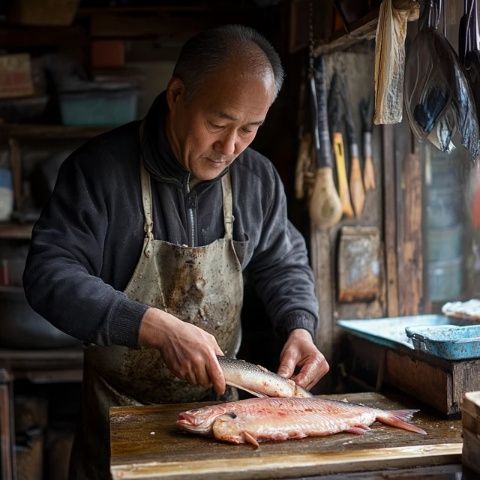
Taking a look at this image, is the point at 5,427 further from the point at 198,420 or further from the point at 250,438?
the point at 250,438

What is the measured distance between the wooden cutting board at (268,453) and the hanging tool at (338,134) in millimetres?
1869

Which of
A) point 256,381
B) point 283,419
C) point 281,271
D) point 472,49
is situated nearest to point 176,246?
point 281,271

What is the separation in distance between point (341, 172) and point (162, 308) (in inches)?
61.4

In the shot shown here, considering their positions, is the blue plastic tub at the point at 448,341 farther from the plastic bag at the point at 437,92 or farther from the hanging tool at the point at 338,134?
the hanging tool at the point at 338,134

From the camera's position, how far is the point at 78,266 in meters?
3.07

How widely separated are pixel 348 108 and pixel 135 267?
1.85 meters

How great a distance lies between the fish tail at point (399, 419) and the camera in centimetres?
277

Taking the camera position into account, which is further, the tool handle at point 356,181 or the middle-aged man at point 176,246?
the tool handle at point 356,181

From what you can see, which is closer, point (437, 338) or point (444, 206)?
point (437, 338)

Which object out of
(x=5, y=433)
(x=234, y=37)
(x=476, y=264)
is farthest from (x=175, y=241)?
(x=5, y=433)

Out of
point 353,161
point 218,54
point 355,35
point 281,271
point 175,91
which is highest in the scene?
point 355,35

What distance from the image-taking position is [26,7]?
Answer: 5.46 meters

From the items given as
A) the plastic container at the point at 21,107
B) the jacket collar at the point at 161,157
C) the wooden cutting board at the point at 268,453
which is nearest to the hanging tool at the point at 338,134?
the jacket collar at the point at 161,157

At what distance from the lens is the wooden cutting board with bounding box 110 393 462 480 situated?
94.0 inches
